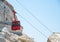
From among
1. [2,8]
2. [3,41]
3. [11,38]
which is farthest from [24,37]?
[2,8]

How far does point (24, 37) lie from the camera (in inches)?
1129

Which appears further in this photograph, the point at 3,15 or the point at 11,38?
the point at 3,15

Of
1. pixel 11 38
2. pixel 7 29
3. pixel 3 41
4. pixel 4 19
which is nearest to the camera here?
pixel 3 41

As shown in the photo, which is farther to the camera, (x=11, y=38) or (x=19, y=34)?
(x=19, y=34)

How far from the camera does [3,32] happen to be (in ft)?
87.0

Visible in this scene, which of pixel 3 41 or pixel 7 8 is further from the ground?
pixel 7 8

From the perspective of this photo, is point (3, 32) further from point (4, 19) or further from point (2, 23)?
point (4, 19)

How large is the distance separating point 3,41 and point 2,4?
408 inches

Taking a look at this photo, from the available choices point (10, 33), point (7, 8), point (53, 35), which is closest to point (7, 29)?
point (10, 33)

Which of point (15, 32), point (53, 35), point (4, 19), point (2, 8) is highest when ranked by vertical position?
point (2, 8)

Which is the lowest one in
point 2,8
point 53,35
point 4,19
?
point 53,35

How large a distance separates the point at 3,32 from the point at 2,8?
7.73 m

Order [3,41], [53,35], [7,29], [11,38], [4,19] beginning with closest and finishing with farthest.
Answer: [53,35]
[3,41]
[11,38]
[7,29]
[4,19]

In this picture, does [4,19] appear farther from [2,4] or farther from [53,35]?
[53,35]
